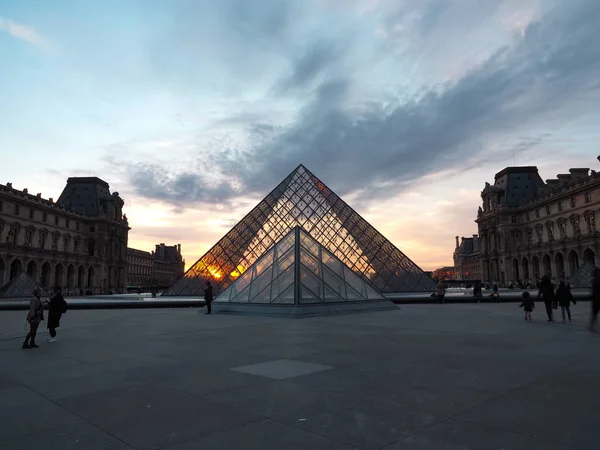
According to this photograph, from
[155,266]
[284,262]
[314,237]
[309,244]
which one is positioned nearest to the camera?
[284,262]

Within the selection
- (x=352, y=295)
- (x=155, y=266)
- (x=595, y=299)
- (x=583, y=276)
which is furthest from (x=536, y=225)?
(x=155, y=266)

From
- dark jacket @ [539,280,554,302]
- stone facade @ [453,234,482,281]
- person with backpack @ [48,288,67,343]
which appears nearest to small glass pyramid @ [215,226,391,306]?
dark jacket @ [539,280,554,302]

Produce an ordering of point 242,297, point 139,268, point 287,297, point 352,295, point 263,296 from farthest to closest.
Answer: point 139,268
point 352,295
point 242,297
point 263,296
point 287,297

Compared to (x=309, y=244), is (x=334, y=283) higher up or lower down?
lower down

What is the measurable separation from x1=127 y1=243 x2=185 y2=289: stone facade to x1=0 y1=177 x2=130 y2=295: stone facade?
1107 inches

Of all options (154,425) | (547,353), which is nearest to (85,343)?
(154,425)

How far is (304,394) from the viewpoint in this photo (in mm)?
4680

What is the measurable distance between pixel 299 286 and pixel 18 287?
3289 cm

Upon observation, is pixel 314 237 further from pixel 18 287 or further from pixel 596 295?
pixel 18 287

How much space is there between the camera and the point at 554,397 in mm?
4445

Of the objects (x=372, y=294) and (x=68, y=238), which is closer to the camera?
(x=372, y=294)

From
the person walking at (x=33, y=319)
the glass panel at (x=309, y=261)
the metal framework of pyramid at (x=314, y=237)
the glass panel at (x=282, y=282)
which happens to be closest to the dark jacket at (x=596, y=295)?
the person walking at (x=33, y=319)

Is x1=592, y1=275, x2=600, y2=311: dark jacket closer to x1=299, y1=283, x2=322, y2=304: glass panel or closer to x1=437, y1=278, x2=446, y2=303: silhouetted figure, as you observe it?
x1=299, y1=283, x2=322, y2=304: glass panel

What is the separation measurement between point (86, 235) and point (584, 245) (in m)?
78.9
